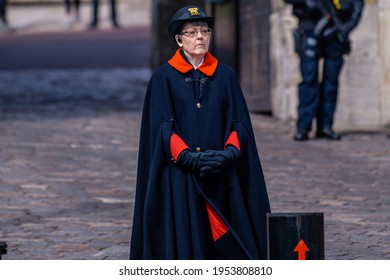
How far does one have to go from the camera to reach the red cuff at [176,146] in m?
6.71

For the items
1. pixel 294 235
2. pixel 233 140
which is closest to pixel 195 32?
pixel 233 140

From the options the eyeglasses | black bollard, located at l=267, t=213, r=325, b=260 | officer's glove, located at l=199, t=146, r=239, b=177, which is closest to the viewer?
black bollard, located at l=267, t=213, r=325, b=260

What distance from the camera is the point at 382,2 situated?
48.1ft

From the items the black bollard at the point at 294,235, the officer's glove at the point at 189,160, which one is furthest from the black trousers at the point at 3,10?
the black bollard at the point at 294,235

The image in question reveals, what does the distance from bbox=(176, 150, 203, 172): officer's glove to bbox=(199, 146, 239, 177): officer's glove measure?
26mm

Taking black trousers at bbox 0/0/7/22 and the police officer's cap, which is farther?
black trousers at bbox 0/0/7/22

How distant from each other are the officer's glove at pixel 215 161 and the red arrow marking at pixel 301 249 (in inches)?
37.7

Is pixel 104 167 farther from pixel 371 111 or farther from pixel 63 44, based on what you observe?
pixel 63 44

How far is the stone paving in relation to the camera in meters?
8.70

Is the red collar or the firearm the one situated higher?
the red collar

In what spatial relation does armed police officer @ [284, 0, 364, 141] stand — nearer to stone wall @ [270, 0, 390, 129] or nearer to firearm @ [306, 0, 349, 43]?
firearm @ [306, 0, 349, 43]

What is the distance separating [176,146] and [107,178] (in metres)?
4.65

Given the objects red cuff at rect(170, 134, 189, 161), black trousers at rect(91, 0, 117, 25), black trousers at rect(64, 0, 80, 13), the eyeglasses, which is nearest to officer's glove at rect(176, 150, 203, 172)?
red cuff at rect(170, 134, 189, 161)
